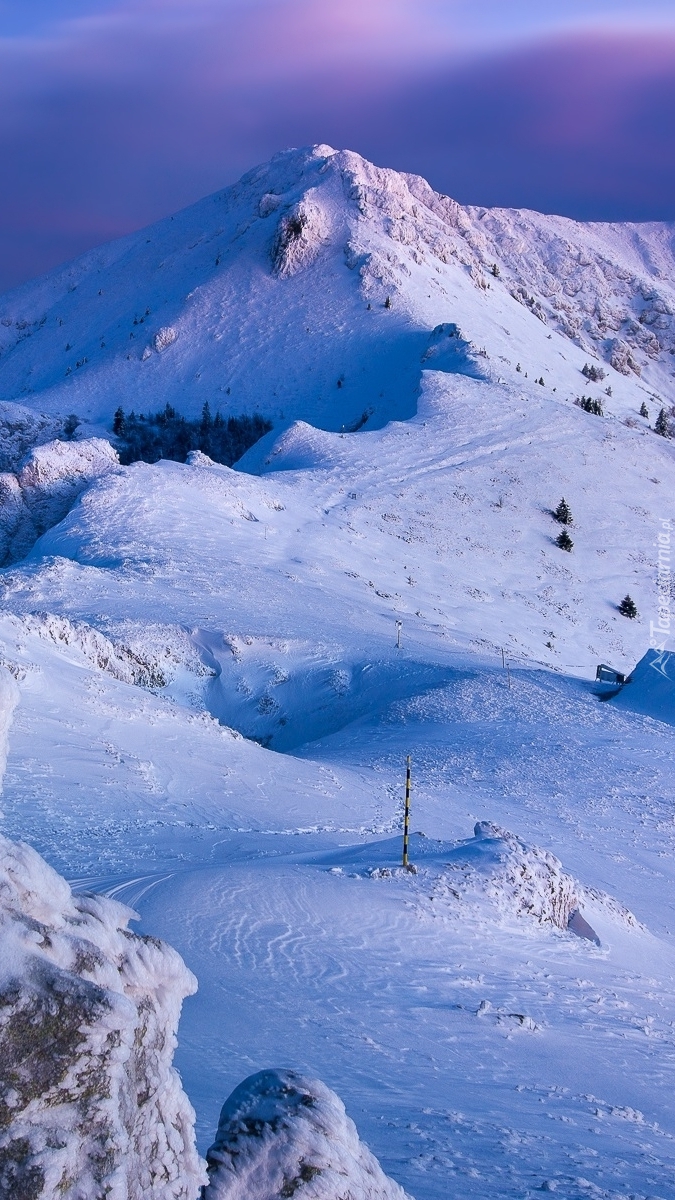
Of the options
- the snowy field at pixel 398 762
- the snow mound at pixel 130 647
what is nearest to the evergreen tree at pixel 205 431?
the snowy field at pixel 398 762

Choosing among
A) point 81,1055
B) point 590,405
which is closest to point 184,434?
point 590,405

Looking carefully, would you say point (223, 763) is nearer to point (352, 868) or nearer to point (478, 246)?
point (352, 868)

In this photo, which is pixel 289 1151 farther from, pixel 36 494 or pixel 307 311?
pixel 307 311

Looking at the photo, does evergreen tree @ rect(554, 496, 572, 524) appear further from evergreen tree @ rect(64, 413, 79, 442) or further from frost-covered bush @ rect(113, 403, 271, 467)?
evergreen tree @ rect(64, 413, 79, 442)

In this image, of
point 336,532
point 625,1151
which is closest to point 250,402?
point 336,532

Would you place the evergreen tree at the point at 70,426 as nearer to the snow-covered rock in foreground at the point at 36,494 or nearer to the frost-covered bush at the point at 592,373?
the snow-covered rock in foreground at the point at 36,494
